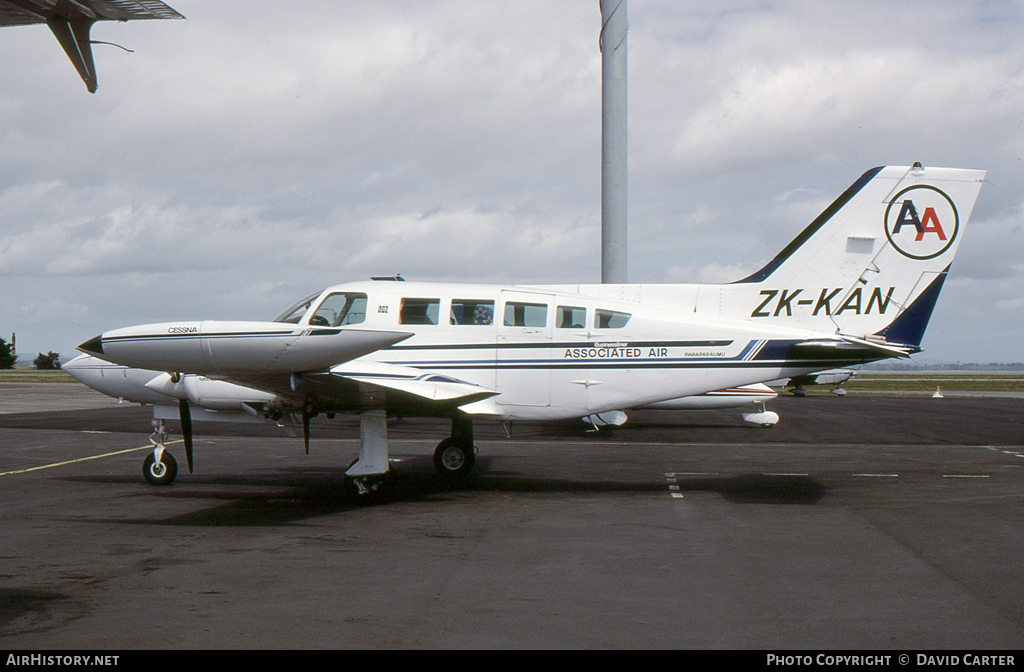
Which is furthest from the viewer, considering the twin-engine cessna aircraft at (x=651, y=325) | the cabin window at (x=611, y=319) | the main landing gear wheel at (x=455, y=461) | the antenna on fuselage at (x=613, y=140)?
the antenna on fuselage at (x=613, y=140)

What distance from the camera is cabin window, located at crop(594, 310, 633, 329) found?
1157 centimetres

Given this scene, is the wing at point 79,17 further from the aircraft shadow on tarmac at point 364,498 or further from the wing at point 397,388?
the aircraft shadow on tarmac at point 364,498

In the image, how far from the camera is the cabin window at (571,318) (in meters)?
11.6

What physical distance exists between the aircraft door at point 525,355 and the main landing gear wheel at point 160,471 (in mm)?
5076

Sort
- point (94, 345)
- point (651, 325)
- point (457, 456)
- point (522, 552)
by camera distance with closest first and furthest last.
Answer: point (522, 552), point (94, 345), point (651, 325), point (457, 456)

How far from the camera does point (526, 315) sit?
1175 centimetres

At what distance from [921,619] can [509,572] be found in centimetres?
318

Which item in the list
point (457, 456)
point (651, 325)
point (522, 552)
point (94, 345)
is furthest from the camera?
point (457, 456)

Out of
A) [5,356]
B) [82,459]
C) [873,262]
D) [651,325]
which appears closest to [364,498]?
[651,325]

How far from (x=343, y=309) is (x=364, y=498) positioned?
2801mm

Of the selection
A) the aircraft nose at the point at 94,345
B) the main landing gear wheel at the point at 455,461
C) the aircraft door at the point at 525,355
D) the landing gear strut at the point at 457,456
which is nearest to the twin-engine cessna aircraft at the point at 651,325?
the aircraft door at the point at 525,355

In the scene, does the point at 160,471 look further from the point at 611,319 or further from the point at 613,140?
the point at 613,140

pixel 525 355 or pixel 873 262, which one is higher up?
pixel 873 262

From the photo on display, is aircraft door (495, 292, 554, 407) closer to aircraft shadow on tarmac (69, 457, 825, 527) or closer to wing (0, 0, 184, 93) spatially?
aircraft shadow on tarmac (69, 457, 825, 527)
